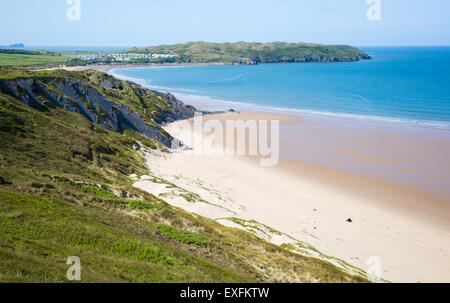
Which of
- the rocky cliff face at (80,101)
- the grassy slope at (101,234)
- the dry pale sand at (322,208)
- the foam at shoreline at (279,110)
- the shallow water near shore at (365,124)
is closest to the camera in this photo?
the grassy slope at (101,234)

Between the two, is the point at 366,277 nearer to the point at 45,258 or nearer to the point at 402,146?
the point at 45,258

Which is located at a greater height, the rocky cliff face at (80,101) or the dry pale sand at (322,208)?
the rocky cliff face at (80,101)

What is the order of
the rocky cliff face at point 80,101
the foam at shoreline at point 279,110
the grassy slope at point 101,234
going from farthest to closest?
the foam at shoreline at point 279,110, the rocky cliff face at point 80,101, the grassy slope at point 101,234

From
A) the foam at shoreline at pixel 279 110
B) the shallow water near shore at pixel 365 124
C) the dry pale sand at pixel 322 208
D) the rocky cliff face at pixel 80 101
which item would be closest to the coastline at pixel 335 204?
the dry pale sand at pixel 322 208

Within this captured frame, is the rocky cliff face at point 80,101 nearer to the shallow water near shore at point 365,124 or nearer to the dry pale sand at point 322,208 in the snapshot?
the dry pale sand at point 322,208

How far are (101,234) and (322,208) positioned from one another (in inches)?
816

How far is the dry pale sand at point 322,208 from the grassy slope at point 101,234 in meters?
3.85

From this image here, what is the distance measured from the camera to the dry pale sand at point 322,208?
22312 mm

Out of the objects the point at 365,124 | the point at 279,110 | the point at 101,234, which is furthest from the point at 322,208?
the point at 279,110

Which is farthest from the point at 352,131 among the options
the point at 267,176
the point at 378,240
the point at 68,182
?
the point at 68,182

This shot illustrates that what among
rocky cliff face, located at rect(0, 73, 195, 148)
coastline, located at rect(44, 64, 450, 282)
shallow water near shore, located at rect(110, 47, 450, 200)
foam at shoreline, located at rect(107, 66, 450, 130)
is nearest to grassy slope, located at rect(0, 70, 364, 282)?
coastline, located at rect(44, 64, 450, 282)

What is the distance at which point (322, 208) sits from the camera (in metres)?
30.0

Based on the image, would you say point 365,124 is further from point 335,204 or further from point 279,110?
point 335,204

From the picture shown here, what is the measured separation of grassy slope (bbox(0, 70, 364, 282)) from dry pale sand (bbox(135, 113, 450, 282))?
385cm
